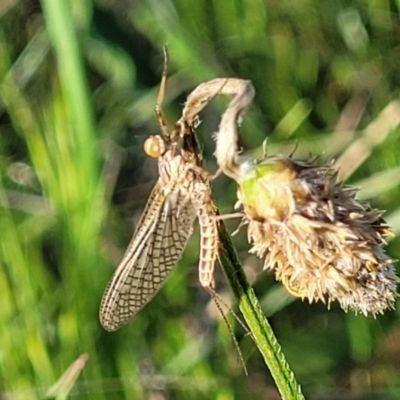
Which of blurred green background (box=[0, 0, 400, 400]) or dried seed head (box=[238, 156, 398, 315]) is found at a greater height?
dried seed head (box=[238, 156, 398, 315])

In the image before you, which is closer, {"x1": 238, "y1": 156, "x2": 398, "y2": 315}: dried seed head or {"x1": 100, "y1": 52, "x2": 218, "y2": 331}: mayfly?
{"x1": 238, "y1": 156, "x2": 398, "y2": 315}: dried seed head

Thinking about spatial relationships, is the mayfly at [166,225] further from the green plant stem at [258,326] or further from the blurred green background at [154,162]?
the blurred green background at [154,162]

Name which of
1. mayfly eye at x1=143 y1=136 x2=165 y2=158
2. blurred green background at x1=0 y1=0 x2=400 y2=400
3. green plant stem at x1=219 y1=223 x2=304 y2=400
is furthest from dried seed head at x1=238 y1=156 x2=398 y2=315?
blurred green background at x1=0 y1=0 x2=400 y2=400

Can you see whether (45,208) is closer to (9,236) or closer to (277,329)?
(9,236)

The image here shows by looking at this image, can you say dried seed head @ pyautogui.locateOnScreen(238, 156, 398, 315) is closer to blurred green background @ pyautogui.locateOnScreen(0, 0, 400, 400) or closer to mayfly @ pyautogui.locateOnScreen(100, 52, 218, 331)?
mayfly @ pyautogui.locateOnScreen(100, 52, 218, 331)

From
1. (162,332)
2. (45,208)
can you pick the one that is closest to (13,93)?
(45,208)

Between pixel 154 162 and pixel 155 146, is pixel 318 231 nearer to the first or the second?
pixel 155 146

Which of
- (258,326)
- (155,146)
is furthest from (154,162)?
(258,326)
